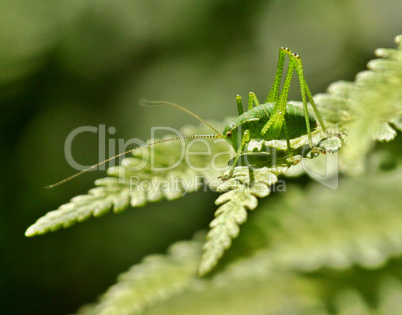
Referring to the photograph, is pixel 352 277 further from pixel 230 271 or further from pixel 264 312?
pixel 230 271

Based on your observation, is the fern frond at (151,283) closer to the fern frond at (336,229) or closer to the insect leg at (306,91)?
the fern frond at (336,229)

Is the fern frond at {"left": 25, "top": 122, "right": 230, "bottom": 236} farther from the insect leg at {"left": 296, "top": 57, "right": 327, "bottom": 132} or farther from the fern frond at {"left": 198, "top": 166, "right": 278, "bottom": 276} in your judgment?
the insect leg at {"left": 296, "top": 57, "right": 327, "bottom": 132}

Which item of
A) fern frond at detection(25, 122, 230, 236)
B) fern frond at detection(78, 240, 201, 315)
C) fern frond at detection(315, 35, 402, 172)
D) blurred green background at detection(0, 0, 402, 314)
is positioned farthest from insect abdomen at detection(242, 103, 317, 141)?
blurred green background at detection(0, 0, 402, 314)

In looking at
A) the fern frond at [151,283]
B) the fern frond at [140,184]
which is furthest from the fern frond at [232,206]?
the fern frond at [151,283]

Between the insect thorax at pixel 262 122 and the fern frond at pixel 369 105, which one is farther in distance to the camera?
the insect thorax at pixel 262 122

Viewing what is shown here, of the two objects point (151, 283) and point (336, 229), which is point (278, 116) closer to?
point (336, 229)

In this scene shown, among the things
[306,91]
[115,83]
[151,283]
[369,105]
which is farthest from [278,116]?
[115,83]
